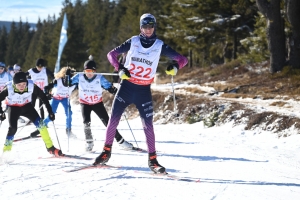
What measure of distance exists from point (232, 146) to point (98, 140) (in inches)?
137

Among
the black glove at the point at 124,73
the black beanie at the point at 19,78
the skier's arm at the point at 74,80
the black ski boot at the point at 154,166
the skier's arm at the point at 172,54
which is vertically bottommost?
the black ski boot at the point at 154,166

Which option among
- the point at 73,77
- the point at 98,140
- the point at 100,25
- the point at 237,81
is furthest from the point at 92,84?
the point at 100,25

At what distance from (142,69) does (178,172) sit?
5.60ft

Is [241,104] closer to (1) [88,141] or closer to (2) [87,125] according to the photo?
(2) [87,125]

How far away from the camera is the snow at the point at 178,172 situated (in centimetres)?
488

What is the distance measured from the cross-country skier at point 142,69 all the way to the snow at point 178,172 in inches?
28.0

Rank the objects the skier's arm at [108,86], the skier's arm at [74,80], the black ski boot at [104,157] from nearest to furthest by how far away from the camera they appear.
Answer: the black ski boot at [104,157] → the skier's arm at [108,86] → the skier's arm at [74,80]

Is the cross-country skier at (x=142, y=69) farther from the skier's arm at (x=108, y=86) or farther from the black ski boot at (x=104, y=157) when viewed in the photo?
the skier's arm at (x=108, y=86)

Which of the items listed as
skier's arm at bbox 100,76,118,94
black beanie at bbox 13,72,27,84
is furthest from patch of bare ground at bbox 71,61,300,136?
black beanie at bbox 13,72,27,84

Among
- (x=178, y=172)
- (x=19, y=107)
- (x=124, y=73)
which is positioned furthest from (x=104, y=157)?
(x=19, y=107)

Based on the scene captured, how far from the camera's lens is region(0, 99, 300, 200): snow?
4.88 m

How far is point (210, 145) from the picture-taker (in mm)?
8594

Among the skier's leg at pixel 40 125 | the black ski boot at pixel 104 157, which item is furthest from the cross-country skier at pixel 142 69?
the skier's leg at pixel 40 125

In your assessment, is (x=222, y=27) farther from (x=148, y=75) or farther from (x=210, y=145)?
(x=148, y=75)
